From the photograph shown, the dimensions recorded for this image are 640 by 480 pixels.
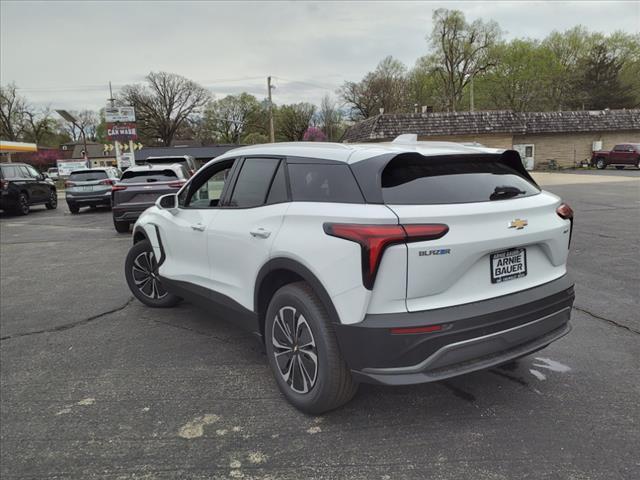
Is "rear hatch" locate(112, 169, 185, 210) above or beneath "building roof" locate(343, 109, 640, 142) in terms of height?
beneath

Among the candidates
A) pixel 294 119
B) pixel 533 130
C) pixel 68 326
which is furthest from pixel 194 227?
pixel 294 119

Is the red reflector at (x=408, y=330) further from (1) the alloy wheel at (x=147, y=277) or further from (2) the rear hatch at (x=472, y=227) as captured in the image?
(1) the alloy wheel at (x=147, y=277)

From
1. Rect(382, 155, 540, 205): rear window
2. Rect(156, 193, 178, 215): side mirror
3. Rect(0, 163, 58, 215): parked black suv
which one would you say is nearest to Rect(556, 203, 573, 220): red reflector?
Rect(382, 155, 540, 205): rear window

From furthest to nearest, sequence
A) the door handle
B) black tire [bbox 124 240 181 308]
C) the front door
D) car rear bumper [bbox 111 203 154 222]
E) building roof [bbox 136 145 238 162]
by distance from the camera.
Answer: building roof [bbox 136 145 238 162], car rear bumper [bbox 111 203 154 222], black tire [bbox 124 240 181 308], the front door, the door handle

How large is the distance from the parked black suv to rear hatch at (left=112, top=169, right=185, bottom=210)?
7.95m

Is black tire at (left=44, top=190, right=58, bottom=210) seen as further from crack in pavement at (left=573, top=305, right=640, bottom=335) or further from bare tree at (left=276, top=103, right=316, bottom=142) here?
bare tree at (left=276, top=103, right=316, bottom=142)

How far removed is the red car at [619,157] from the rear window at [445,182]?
32.9 meters

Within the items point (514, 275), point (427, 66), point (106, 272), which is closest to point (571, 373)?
point (514, 275)

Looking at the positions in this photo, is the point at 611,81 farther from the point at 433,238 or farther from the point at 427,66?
the point at 433,238

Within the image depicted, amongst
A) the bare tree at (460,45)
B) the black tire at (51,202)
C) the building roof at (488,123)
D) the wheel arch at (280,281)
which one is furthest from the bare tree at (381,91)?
the wheel arch at (280,281)

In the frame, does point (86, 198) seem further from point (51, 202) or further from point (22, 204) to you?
point (51, 202)

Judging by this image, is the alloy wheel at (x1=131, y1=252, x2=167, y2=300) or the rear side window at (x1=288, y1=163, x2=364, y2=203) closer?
the rear side window at (x1=288, y1=163, x2=364, y2=203)

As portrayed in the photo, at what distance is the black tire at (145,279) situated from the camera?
512 centimetres

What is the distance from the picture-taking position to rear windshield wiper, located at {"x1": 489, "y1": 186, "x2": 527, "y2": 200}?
278 centimetres
